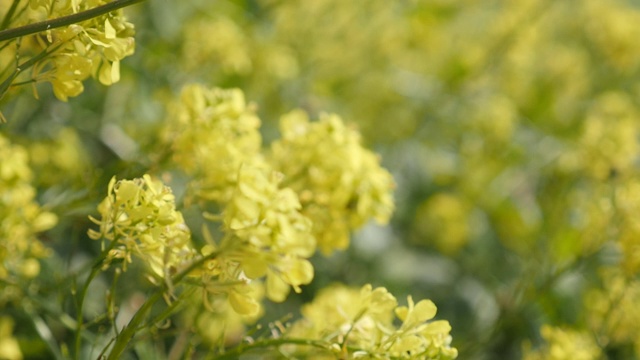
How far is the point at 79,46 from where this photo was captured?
0.87m

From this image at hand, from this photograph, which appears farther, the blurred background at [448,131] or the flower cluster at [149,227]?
the blurred background at [448,131]

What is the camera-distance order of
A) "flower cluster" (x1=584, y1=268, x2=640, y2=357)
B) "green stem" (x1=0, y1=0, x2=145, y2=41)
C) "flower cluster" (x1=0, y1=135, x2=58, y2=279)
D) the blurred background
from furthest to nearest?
the blurred background, "flower cluster" (x1=584, y1=268, x2=640, y2=357), "flower cluster" (x1=0, y1=135, x2=58, y2=279), "green stem" (x1=0, y1=0, x2=145, y2=41)

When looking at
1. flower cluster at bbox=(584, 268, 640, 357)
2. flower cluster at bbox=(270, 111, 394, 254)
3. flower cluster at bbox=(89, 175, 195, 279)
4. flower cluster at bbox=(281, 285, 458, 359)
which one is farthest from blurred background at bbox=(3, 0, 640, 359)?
flower cluster at bbox=(281, 285, 458, 359)

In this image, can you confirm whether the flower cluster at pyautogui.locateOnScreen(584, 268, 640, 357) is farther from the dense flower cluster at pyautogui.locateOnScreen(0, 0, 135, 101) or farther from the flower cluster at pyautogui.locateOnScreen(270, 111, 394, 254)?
the dense flower cluster at pyautogui.locateOnScreen(0, 0, 135, 101)

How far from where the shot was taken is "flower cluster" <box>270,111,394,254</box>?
1230 millimetres

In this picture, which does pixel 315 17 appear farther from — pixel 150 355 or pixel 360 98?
pixel 150 355

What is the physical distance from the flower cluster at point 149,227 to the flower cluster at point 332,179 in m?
0.34

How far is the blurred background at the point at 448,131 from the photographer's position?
1.78 metres

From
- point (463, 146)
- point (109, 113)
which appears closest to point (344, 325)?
point (109, 113)

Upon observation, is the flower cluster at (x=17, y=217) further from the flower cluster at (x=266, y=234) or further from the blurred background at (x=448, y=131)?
the flower cluster at (x=266, y=234)

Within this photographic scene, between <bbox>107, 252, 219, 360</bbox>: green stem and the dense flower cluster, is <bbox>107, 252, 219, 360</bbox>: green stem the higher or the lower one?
the lower one

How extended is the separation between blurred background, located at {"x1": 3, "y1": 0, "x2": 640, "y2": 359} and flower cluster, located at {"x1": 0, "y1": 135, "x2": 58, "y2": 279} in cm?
8

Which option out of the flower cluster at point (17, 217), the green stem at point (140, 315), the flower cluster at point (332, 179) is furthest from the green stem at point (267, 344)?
the flower cluster at point (17, 217)

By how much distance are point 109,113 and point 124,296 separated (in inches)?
27.3
